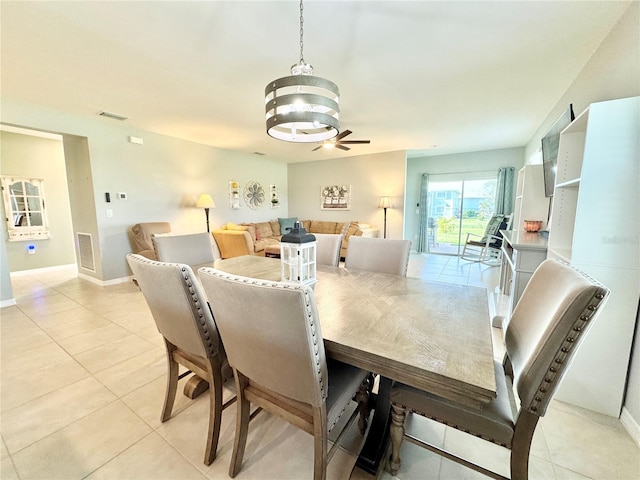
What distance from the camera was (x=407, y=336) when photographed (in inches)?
41.2

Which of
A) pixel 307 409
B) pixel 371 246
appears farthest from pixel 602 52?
pixel 307 409

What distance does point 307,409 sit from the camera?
1045mm

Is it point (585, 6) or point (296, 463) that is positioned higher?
point (585, 6)

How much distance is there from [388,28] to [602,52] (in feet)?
5.42

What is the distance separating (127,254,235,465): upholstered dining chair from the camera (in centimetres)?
118

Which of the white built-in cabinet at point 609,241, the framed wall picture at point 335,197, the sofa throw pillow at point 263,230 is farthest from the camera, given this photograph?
the framed wall picture at point 335,197

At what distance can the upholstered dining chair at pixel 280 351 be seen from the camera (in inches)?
34.3

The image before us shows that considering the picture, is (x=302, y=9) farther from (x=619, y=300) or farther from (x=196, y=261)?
(x=619, y=300)

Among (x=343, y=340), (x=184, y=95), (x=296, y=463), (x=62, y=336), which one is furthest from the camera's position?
(x=184, y=95)

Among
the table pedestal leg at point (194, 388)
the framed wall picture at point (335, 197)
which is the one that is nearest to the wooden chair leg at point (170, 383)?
the table pedestal leg at point (194, 388)

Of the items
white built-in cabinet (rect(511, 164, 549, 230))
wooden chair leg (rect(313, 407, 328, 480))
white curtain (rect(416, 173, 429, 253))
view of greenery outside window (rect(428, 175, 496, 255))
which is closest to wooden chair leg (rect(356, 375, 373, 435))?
wooden chair leg (rect(313, 407, 328, 480))

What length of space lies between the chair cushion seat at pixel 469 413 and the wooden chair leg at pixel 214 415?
85 cm

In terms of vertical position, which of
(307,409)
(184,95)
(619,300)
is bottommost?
(307,409)

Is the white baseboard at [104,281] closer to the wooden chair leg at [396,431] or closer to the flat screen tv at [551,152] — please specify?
the wooden chair leg at [396,431]
